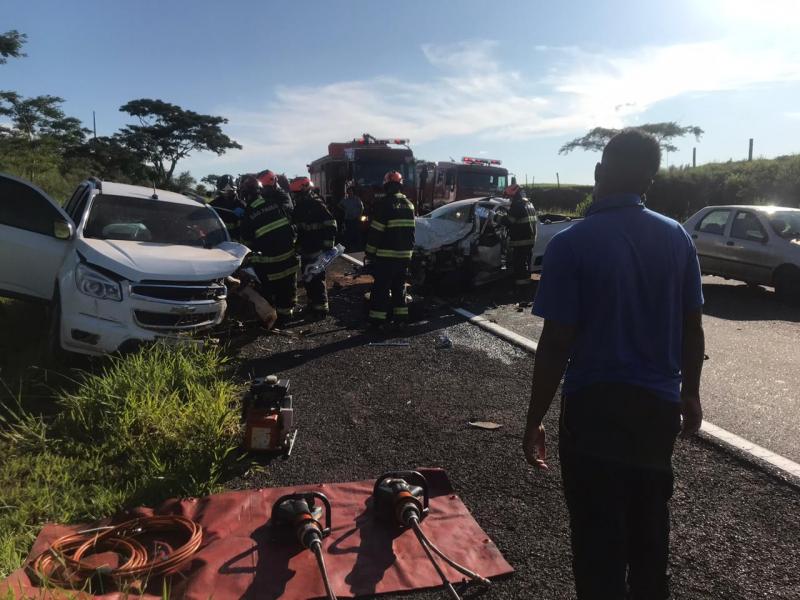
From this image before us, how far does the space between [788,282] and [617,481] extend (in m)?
8.94

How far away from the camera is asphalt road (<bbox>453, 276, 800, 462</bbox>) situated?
482 cm

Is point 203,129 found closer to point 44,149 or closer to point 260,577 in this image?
point 44,149

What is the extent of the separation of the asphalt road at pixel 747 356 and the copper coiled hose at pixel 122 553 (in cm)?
389

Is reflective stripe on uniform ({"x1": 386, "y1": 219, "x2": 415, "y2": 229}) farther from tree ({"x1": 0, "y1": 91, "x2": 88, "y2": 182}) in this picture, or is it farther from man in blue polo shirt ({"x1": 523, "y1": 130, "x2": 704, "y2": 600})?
tree ({"x1": 0, "y1": 91, "x2": 88, "y2": 182})

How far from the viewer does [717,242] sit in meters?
10.5

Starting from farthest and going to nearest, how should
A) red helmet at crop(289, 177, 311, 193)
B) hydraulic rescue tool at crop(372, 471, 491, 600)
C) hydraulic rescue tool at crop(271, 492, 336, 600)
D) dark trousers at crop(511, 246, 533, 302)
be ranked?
1. dark trousers at crop(511, 246, 533, 302)
2. red helmet at crop(289, 177, 311, 193)
3. hydraulic rescue tool at crop(372, 471, 491, 600)
4. hydraulic rescue tool at crop(271, 492, 336, 600)

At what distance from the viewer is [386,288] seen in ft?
26.6

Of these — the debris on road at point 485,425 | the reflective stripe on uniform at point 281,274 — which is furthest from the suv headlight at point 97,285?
the debris on road at point 485,425

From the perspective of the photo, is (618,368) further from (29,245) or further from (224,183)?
(224,183)

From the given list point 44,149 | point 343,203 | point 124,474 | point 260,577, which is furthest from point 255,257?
point 44,149

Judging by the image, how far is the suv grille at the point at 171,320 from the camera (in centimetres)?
561

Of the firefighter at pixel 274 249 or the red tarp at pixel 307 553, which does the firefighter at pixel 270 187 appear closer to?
the firefighter at pixel 274 249

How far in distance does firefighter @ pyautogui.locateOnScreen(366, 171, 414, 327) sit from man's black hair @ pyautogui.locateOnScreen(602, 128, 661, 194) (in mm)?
5831

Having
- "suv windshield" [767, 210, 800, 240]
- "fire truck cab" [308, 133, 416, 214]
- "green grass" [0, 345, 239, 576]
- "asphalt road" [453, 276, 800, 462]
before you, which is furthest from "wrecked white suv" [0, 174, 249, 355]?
"fire truck cab" [308, 133, 416, 214]
